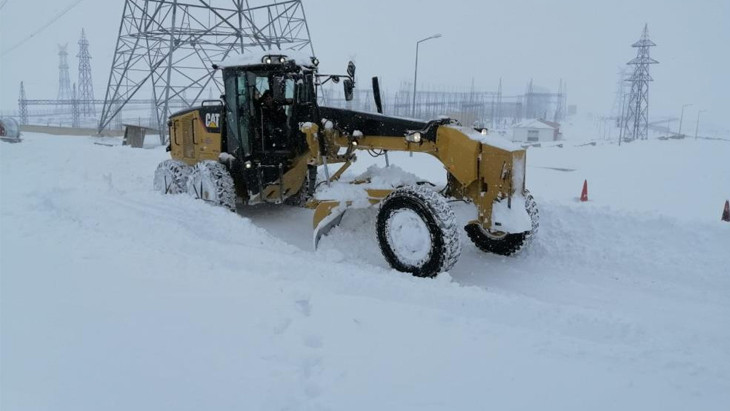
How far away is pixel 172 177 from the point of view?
35.6ft

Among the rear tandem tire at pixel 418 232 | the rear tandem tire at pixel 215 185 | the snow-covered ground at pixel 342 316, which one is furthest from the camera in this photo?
the rear tandem tire at pixel 215 185

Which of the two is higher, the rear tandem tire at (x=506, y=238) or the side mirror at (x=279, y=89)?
the side mirror at (x=279, y=89)

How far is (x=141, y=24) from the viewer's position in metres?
23.7

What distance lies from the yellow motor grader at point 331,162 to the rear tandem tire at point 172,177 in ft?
0.07

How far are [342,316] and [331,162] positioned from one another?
396 cm

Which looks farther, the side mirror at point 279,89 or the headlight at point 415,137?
the side mirror at point 279,89

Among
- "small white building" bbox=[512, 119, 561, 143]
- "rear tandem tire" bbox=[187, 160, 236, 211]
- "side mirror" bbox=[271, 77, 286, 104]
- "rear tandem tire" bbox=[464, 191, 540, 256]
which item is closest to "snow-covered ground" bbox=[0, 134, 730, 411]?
"rear tandem tire" bbox=[464, 191, 540, 256]

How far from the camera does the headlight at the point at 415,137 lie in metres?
6.85

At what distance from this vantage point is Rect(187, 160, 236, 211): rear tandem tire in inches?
363

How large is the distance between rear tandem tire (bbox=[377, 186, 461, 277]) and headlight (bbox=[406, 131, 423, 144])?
A: 666 millimetres

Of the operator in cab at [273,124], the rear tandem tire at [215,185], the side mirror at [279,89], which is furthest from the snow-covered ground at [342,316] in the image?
the side mirror at [279,89]

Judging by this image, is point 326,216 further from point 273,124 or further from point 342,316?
point 342,316

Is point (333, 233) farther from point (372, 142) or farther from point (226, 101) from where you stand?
point (226, 101)

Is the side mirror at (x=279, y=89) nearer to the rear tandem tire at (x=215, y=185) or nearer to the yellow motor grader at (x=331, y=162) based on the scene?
the yellow motor grader at (x=331, y=162)
